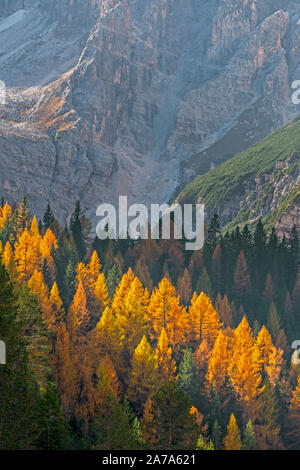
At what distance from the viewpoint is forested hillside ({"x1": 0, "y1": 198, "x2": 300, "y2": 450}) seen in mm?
55062

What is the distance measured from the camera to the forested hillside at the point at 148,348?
181 feet

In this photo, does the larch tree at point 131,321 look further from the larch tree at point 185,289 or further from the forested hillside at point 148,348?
the larch tree at point 185,289

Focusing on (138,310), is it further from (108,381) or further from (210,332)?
(108,381)

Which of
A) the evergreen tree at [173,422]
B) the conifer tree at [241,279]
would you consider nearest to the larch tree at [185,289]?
the conifer tree at [241,279]

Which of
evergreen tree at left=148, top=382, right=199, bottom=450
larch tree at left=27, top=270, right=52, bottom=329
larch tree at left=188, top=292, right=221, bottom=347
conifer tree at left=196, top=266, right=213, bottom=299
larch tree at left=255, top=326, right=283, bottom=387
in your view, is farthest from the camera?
conifer tree at left=196, top=266, right=213, bottom=299

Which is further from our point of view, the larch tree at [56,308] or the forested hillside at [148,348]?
the larch tree at [56,308]

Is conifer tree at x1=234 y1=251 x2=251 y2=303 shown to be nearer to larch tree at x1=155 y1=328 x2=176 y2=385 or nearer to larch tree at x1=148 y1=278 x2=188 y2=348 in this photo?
larch tree at x1=148 y1=278 x2=188 y2=348

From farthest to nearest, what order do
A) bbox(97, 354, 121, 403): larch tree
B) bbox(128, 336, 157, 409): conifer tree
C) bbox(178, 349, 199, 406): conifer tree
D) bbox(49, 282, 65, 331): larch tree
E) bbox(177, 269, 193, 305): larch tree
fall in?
bbox(177, 269, 193, 305): larch tree, bbox(49, 282, 65, 331): larch tree, bbox(178, 349, 199, 406): conifer tree, bbox(128, 336, 157, 409): conifer tree, bbox(97, 354, 121, 403): larch tree

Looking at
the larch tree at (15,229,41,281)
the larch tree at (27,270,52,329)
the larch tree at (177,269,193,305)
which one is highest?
the larch tree at (15,229,41,281)

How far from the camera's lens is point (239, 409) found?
8238cm

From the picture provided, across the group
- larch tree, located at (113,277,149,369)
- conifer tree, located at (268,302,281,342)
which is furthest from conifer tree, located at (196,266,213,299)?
larch tree, located at (113,277,149,369)

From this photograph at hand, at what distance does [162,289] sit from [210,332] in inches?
352

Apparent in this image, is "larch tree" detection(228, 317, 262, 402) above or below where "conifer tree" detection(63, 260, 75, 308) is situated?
below
